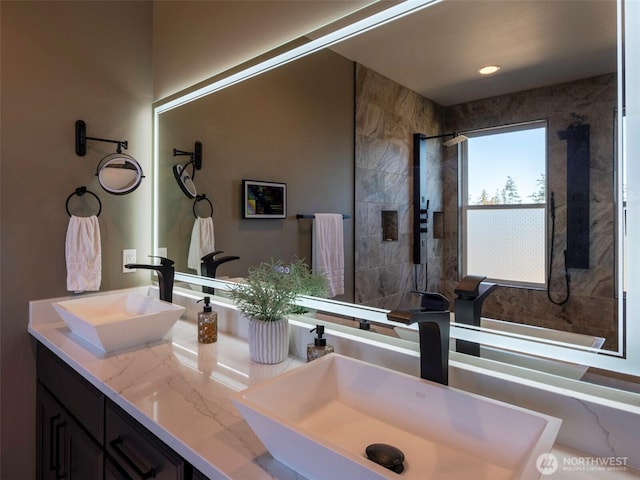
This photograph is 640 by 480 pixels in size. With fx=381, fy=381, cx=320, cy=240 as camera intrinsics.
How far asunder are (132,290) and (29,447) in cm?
83

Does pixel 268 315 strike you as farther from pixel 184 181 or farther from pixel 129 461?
pixel 184 181

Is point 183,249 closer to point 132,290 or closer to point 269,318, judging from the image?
point 132,290

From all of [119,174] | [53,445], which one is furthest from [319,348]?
[119,174]

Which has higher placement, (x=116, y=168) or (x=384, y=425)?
(x=116, y=168)

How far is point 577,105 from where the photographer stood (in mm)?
892

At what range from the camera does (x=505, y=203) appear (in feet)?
3.37

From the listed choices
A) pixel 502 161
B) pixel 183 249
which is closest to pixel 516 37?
pixel 502 161

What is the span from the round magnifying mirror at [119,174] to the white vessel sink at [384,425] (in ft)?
5.02

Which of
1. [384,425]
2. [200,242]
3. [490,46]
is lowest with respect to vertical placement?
[384,425]

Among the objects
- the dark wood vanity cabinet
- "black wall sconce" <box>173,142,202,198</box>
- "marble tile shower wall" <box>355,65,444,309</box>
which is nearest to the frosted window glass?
"marble tile shower wall" <box>355,65,444,309</box>

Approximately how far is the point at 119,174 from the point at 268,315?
1266mm

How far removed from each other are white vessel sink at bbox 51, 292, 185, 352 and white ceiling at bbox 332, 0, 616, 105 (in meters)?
1.21

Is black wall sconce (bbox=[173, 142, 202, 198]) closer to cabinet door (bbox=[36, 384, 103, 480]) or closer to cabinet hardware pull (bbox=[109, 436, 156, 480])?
cabinet door (bbox=[36, 384, 103, 480])

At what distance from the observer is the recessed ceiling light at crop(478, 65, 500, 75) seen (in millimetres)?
1062
